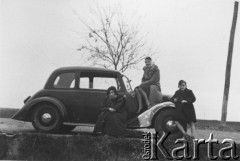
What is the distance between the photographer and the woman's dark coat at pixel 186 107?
34.3 ft

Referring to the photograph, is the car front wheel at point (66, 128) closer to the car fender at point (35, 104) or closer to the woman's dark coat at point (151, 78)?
the car fender at point (35, 104)

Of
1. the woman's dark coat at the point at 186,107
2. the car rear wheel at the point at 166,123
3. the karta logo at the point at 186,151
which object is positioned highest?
the woman's dark coat at the point at 186,107

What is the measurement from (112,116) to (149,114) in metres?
0.85

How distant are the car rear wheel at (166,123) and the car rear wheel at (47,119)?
2215 mm

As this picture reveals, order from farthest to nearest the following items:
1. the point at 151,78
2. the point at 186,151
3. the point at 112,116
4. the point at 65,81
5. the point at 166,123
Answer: the point at 65,81 → the point at 151,78 → the point at 166,123 → the point at 112,116 → the point at 186,151

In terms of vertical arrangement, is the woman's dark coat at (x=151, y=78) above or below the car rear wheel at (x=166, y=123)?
above

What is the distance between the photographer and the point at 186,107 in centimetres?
1053

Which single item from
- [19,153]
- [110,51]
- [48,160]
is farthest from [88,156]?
[110,51]

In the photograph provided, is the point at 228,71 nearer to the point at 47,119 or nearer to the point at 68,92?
the point at 68,92

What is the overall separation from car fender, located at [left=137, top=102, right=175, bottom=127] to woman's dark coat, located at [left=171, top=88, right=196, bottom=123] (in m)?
0.18

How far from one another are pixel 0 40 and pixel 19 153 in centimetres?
359

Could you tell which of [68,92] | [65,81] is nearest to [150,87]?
[68,92]

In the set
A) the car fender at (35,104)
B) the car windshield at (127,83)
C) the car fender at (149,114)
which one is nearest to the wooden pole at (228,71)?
the car windshield at (127,83)

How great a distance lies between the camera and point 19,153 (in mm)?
9305
